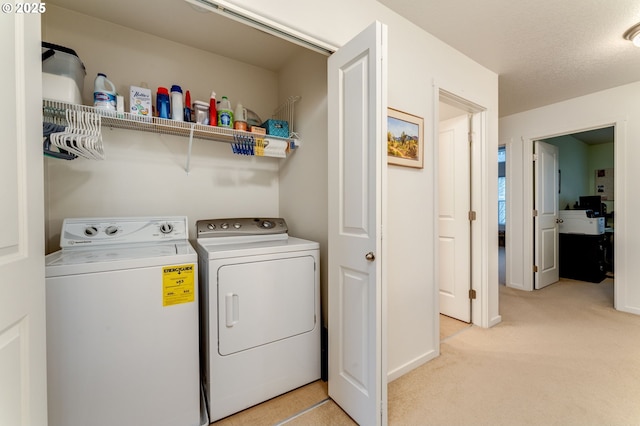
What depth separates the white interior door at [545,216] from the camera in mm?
3613

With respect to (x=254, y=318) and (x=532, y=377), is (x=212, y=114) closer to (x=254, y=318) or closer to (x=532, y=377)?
(x=254, y=318)

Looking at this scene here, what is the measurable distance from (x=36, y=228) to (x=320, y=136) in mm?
1520

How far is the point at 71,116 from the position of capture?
55.7 inches

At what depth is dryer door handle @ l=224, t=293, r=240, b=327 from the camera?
4.78 ft

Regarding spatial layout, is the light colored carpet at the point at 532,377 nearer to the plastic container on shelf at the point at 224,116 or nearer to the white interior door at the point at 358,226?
the white interior door at the point at 358,226

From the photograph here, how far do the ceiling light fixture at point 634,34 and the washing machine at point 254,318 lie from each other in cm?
277

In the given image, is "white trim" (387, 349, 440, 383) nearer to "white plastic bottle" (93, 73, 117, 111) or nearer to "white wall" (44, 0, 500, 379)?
"white wall" (44, 0, 500, 379)

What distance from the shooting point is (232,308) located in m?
1.47

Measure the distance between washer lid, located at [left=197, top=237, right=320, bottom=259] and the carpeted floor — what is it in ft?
2.97

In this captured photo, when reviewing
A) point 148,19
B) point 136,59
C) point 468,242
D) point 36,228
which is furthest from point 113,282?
point 468,242

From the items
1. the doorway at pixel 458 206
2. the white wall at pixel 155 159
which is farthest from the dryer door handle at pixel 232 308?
the doorway at pixel 458 206

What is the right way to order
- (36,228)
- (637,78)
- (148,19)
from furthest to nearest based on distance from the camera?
(637,78) < (148,19) < (36,228)

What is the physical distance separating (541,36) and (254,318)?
9.48 ft

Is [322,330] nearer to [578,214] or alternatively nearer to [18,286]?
[18,286]
